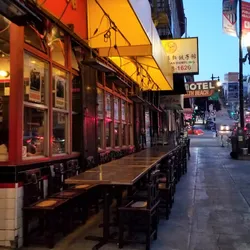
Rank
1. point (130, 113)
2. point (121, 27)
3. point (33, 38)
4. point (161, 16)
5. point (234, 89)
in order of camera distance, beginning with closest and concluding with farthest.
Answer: point (33, 38) < point (121, 27) < point (130, 113) < point (161, 16) < point (234, 89)

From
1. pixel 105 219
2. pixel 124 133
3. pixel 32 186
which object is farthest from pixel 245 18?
pixel 32 186

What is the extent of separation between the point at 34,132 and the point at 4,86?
90 centimetres

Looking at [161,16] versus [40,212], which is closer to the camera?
[40,212]

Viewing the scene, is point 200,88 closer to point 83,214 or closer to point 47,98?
point 83,214

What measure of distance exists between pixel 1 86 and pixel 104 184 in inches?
84.0

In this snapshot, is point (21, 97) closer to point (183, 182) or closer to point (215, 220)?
point (215, 220)

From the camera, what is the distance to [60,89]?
6.84 m

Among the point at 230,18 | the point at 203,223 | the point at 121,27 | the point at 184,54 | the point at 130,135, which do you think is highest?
the point at 230,18

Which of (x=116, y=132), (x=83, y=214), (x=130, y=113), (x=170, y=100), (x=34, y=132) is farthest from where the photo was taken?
(x=170, y=100)

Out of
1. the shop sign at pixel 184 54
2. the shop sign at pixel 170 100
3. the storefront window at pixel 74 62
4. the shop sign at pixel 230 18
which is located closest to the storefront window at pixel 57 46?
the storefront window at pixel 74 62

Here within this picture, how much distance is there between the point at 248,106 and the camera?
2840 inches

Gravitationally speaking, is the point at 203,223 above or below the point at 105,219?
below

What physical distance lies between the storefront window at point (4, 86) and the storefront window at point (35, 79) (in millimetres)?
263

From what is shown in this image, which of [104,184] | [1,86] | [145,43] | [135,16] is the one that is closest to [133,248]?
[104,184]
